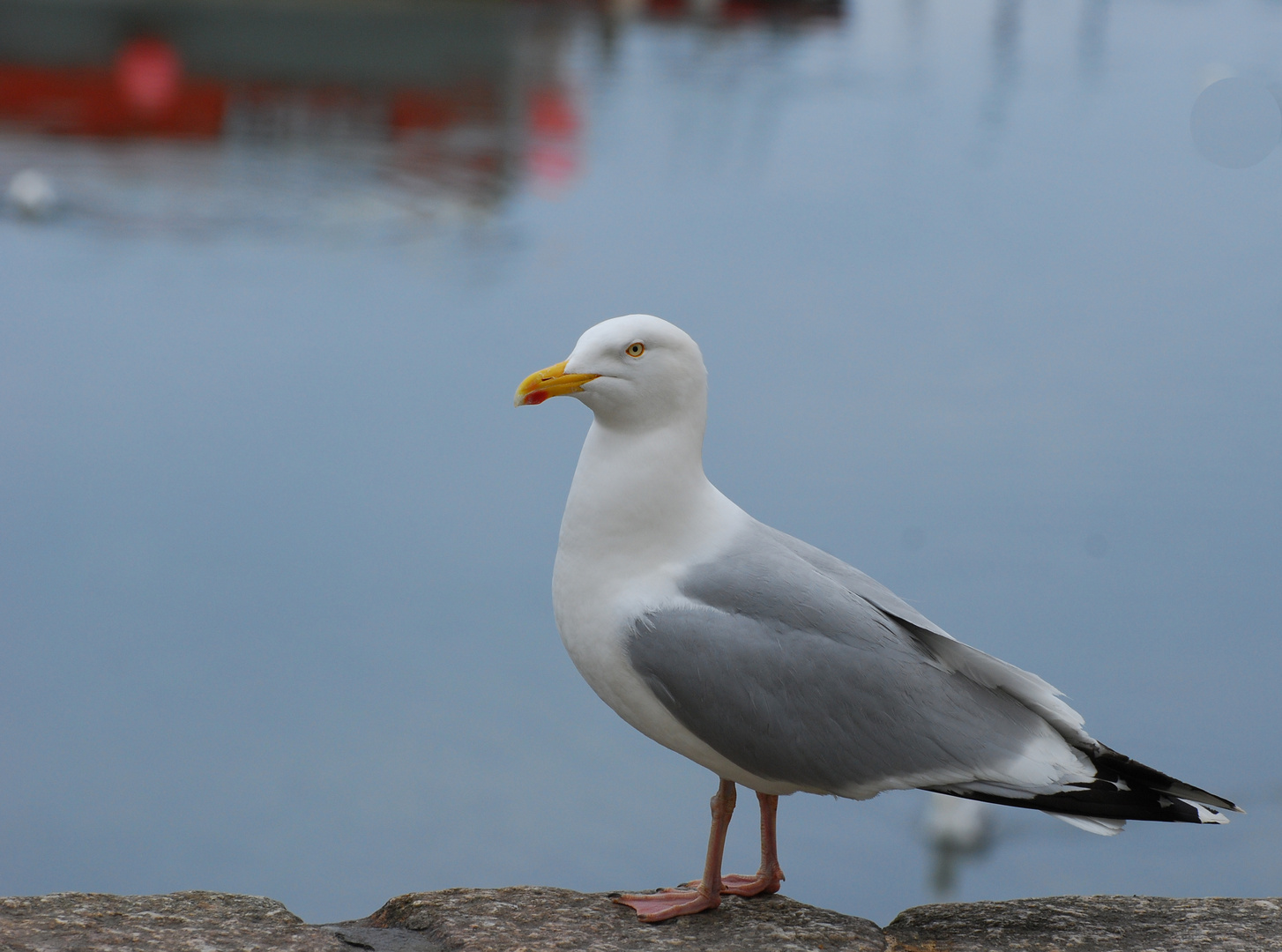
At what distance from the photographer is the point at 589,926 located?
2.68 metres

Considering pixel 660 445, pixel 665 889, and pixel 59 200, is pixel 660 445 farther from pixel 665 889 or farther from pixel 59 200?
pixel 59 200

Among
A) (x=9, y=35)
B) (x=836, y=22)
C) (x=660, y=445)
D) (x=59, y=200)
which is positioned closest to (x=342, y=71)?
(x=9, y=35)

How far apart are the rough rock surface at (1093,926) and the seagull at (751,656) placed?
0.32 metres

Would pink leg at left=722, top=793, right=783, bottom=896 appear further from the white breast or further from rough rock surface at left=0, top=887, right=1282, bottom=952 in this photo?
the white breast

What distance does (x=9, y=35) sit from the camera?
1153 centimetres

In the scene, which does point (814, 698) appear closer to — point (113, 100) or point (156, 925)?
point (156, 925)

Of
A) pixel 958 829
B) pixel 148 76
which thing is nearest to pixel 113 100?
pixel 148 76

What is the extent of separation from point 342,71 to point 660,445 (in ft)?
33.6

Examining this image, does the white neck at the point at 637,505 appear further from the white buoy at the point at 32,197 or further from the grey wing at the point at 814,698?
the white buoy at the point at 32,197

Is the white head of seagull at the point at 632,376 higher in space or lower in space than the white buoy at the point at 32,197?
lower

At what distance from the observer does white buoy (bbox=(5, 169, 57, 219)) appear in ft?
27.6

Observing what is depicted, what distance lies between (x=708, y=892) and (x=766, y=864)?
0.18m

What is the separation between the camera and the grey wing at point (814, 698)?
8.33 feet

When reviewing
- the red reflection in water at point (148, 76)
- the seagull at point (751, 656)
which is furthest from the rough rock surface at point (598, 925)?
the red reflection in water at point (148, 76)
